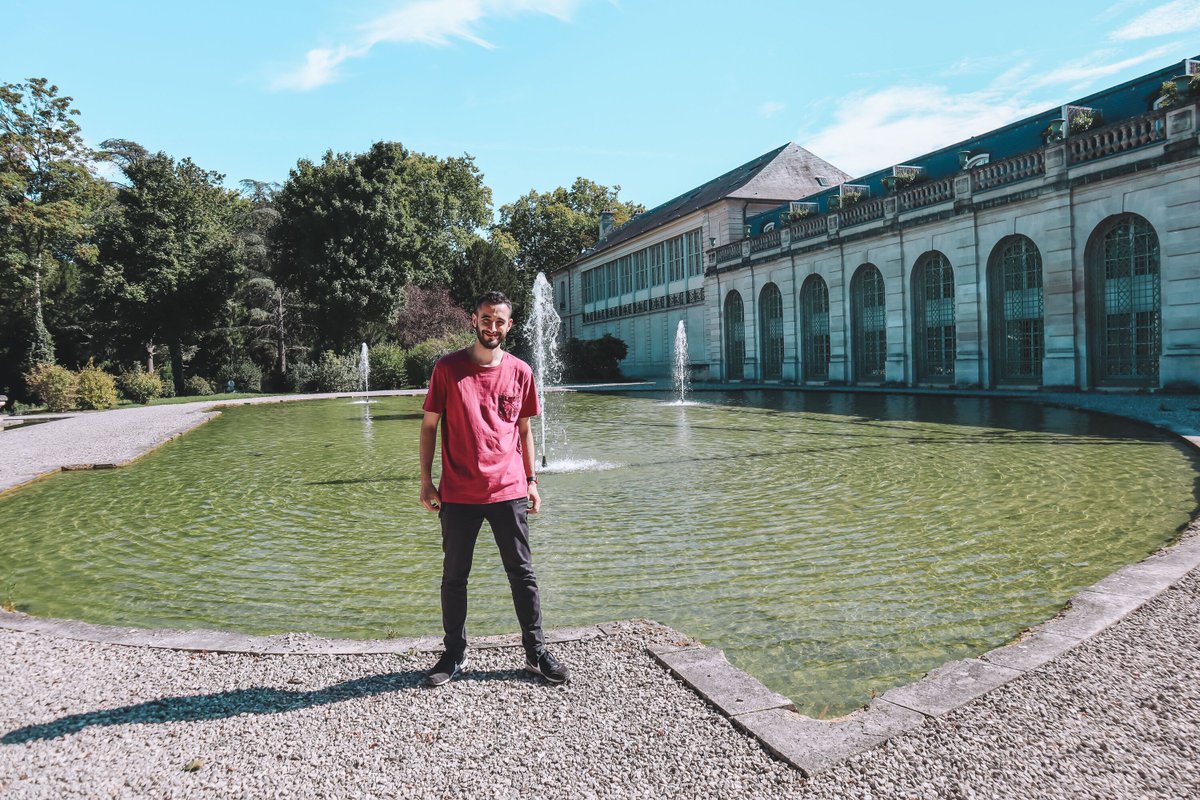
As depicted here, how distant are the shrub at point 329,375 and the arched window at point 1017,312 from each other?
111 feet

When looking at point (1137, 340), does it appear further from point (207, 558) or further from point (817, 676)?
point (207, 558)

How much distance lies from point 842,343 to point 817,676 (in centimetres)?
3176

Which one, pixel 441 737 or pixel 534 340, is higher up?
pixel 534 340

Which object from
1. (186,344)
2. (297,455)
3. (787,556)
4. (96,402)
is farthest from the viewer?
(186,344)

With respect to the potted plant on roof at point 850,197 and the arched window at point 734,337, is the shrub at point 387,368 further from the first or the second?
the potted plant on roof at point 850,197

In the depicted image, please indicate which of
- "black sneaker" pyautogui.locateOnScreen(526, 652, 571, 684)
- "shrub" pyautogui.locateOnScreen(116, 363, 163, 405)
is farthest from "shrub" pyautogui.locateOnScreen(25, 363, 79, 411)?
"black sneaker" pyautogui.locateOnScreen(526, 652, 571, 684)

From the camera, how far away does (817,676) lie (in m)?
4.22

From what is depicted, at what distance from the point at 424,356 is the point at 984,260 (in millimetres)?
30114

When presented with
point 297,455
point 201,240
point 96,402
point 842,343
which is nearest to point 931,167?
point 842,343

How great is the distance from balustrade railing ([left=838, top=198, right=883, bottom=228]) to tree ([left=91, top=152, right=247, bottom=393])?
33.5m

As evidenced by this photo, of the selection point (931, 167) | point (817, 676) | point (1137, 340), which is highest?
point (931, 167)

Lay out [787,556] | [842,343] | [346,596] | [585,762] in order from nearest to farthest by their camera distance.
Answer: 1. [585,762]
2. [346,596]
3. [787,556]
4. [842,343]

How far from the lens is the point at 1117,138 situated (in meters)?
21.4

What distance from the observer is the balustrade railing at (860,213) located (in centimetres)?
3172
